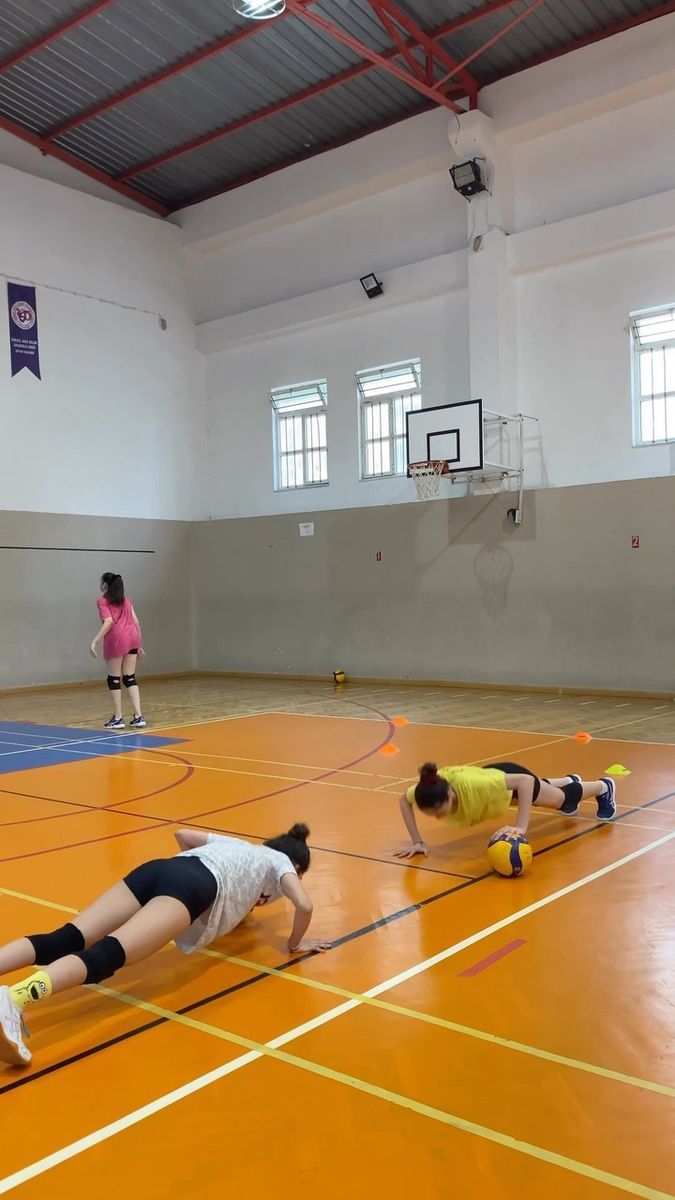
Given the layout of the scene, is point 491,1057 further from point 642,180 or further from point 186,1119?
point 642,180

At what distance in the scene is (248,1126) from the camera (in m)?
2.47

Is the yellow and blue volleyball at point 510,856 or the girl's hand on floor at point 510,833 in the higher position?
the girl's hand on floor at point 510,833

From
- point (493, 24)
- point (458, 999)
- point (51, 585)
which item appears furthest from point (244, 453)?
point (458, 999)

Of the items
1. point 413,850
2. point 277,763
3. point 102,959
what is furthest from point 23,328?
point 102,959

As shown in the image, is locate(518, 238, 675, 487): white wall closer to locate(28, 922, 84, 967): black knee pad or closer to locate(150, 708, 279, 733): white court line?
locate(150, 708, 279, 733): white court line

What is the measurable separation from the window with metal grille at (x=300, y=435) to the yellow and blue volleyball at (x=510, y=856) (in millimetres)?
12540

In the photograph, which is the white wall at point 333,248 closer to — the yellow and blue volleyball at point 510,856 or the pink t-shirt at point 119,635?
the pink t-shirt at point 119,635

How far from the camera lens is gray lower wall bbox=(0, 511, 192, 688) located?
607 inches

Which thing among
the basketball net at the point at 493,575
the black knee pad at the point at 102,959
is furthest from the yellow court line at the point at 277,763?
the basketball net at the point at 493,575

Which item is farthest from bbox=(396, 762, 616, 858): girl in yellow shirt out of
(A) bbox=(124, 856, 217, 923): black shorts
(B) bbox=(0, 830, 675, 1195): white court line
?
(A) bbox=(124, 856, 217, 923): black shorts

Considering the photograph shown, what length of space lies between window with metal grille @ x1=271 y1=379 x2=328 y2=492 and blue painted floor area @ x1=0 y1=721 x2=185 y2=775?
7685 mm

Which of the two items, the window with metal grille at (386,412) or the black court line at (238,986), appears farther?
the window with metal grille at (386,412)

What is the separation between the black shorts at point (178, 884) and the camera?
330cm

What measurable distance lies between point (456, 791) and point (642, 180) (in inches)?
450
